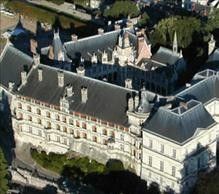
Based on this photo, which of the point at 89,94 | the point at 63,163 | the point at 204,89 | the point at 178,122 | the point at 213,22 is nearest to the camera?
the point at 178,122

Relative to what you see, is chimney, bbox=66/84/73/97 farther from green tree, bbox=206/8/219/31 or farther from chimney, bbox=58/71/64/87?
green tree, bbox=206/8/219/31

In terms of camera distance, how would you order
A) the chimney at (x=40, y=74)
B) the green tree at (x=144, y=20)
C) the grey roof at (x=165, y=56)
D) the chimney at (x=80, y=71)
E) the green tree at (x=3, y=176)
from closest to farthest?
the green tree at (x=3, y=176) < the chimney at (x=80, y=71) < the chimney at (x=40, y=74) < the grey roof at (x=165, y=56) < the green tree at (x=144, y=20)

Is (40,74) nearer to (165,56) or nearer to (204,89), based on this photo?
(165,56)

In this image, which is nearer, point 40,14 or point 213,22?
point 213,22

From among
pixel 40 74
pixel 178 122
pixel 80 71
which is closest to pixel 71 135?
pixel 80 71

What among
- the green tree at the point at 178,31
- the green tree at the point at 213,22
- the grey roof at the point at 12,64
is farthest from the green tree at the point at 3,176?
the green tree at the point at 213,22

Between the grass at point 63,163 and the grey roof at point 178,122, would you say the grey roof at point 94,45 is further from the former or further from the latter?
the grey roof at point 178,122

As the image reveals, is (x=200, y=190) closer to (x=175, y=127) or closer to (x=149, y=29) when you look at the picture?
(x=175, y=127)
